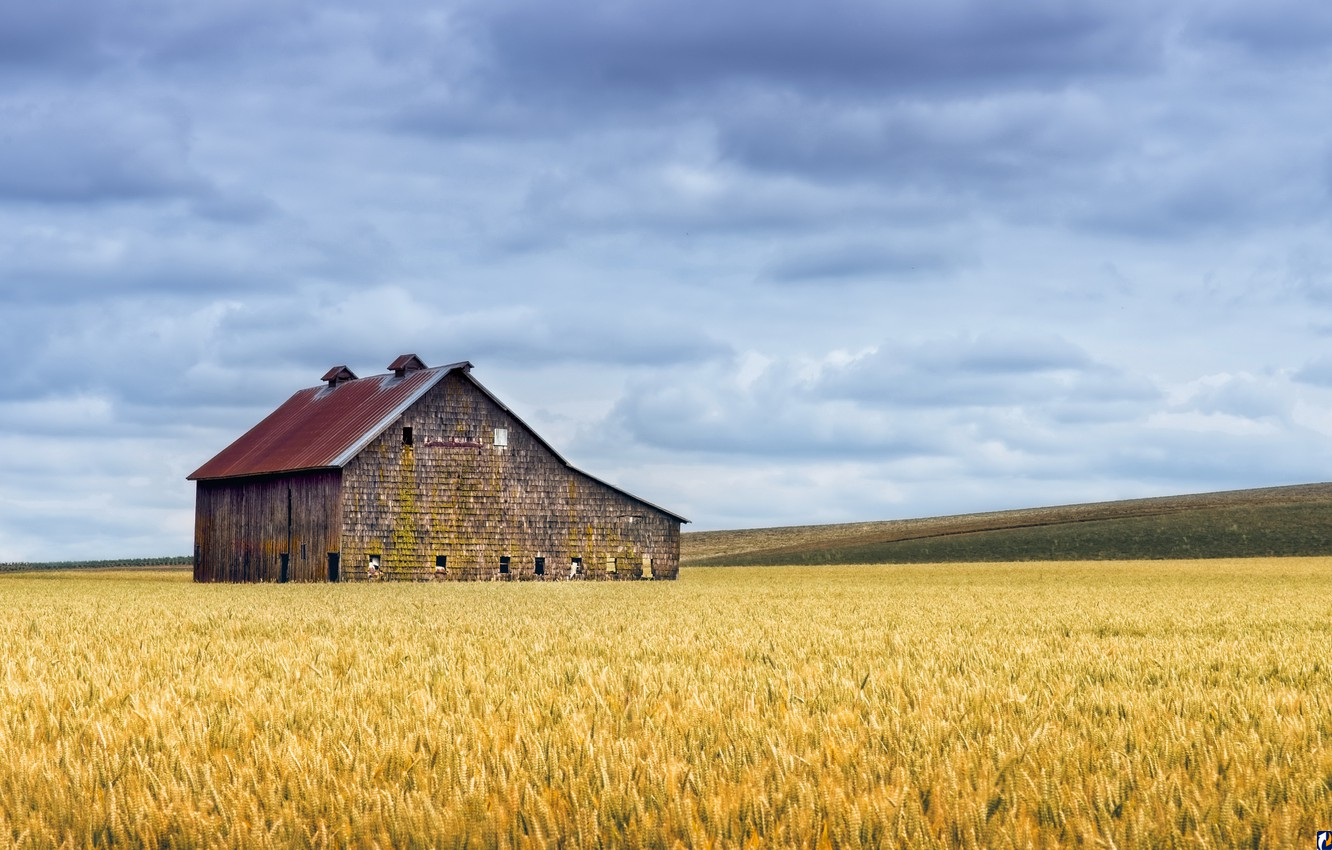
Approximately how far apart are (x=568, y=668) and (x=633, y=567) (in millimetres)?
46643

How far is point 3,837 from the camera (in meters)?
4.27

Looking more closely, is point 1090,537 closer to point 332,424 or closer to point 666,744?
point 332,424

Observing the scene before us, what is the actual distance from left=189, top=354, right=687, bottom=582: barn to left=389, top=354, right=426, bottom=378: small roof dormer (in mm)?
54

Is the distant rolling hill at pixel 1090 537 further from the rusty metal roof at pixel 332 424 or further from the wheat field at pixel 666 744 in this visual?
the wheat field at pixel 666 744

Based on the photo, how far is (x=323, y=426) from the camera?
54469 millimetres

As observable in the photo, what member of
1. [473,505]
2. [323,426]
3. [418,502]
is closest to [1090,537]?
[473,505]

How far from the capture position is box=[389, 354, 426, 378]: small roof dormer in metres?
55.4

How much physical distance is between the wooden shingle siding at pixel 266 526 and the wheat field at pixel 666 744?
37.6 meters

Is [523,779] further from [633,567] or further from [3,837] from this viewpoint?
[633,567]

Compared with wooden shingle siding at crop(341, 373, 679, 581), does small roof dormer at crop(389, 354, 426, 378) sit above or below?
above

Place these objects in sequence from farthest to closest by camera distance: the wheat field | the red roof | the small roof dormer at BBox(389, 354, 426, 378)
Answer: the small roof dormer at BBox(389, 354, 426, 378)
the red roof
the wheat field

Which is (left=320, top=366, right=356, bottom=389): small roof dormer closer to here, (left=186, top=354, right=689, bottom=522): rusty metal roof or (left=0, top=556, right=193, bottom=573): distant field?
(left=186, top=354, right=689, bottom=522): rusty metal roof

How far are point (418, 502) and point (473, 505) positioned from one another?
2424 mm

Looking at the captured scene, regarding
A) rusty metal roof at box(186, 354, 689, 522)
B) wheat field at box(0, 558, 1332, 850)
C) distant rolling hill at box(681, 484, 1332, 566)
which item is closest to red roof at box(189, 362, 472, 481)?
rusty metal roof at box(186, 354, 689, 522)
